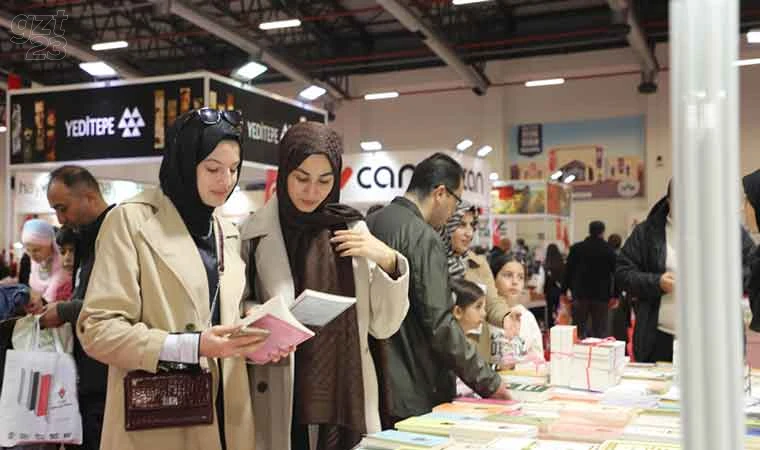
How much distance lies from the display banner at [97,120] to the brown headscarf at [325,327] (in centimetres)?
353

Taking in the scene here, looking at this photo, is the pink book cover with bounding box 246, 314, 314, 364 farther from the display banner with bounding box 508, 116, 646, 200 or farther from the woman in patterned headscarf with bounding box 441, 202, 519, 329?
the display banner with bounding box 508, 116, 646, 200

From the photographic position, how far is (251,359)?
1.96 m

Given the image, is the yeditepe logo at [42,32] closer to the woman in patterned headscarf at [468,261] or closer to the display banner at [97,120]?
the display banner at [97,120]

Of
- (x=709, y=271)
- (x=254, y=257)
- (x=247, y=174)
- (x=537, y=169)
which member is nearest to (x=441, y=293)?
(x=254, y=257)

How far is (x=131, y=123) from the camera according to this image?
19.0 ft

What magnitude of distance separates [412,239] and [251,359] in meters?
0.68

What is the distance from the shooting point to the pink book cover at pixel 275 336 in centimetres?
176

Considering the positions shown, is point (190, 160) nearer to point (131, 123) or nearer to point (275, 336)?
point (275, 336)

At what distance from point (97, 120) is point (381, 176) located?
9.75ft

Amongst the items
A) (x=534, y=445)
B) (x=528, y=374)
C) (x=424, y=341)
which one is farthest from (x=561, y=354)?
(x=534, y=445)

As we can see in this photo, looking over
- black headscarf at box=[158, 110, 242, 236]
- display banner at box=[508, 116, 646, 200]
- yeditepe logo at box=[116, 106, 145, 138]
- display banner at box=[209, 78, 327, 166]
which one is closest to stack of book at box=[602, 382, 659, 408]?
black headscarf at box=[158, 110, 242, 236]

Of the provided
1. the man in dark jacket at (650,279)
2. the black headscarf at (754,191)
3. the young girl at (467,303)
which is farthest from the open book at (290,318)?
the man in dark jacket at (650,279)

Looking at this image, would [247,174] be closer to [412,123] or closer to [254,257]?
[254,257]

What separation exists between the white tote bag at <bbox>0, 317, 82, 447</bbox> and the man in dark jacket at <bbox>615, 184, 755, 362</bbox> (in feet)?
7.25
